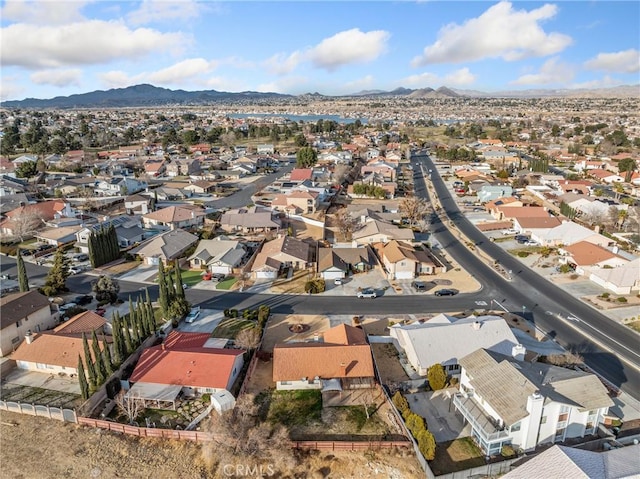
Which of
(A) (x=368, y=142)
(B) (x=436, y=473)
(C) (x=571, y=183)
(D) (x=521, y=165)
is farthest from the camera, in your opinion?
(A) (x=368, y=142)

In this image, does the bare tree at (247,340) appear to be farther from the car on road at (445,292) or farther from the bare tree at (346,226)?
the bare tree at (346,226)

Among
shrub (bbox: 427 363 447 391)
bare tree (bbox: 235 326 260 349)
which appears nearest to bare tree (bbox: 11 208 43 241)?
bare tree (bbox: 235 326 260 349)

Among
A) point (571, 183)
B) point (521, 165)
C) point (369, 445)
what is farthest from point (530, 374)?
point (521, 165)

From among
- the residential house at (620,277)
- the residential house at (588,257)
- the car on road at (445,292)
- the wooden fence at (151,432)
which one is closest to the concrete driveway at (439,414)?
the wooden fence at (151,432)

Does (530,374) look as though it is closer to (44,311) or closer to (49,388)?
(49,388)

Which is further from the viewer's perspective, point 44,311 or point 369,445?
point 44,311

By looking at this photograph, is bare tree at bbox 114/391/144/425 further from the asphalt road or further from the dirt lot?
the asphalt road
